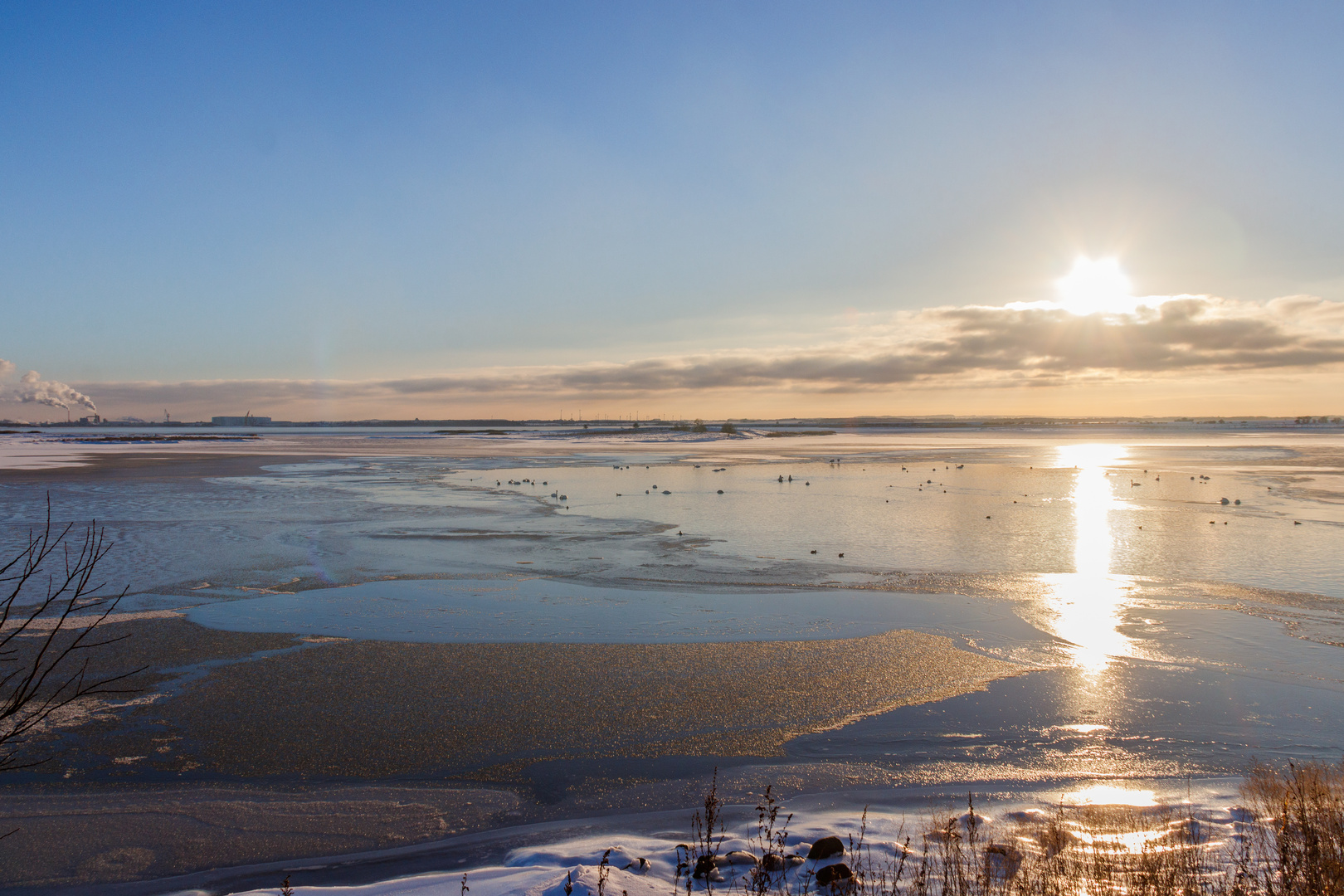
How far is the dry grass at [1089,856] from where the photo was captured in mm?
4121

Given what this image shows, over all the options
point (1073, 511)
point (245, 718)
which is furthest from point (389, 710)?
point (1073, 511)

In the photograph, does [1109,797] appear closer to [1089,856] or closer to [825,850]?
[1089,856]

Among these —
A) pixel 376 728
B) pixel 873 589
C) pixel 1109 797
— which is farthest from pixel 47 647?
pixel 873 589

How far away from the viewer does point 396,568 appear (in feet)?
43.9

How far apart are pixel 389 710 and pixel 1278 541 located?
1675cm

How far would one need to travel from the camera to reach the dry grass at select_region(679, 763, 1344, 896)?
412 centimetres

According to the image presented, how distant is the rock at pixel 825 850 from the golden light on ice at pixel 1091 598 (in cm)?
470

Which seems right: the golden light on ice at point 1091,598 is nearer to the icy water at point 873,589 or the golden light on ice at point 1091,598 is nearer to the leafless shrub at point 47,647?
the icy water at point 873,589

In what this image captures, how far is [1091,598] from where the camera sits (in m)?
11.2

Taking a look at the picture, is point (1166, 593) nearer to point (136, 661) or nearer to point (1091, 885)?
point (1091, 885)

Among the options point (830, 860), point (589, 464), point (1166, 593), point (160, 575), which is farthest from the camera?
point (589, 464)

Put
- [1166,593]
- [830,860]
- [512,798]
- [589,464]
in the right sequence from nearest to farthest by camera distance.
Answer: [830,860], [512,798], [1166,593], [589,464]

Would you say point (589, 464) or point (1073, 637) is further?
point (589, 464)

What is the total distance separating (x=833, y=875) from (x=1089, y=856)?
1568 millimetres
